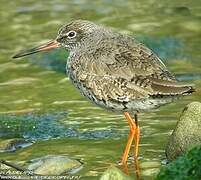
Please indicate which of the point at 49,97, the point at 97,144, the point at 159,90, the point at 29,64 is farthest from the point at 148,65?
the point at 29,64

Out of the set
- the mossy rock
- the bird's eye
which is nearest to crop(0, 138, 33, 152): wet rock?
the bird's eye

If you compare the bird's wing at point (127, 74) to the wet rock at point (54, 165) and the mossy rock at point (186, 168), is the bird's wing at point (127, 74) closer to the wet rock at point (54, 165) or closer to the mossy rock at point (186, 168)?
the wet rock at point (54, 165)

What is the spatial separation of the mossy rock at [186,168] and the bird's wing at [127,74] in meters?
1.04

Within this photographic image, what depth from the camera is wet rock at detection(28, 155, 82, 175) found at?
7461mm

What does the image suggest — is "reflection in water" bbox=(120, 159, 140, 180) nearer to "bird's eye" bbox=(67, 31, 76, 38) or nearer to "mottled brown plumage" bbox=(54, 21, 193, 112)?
"mottled brown plumage" bbox=(54, 21, 193, 112)

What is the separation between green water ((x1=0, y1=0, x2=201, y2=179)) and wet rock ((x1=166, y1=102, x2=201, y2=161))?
0.80 ft

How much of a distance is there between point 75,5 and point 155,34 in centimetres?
251

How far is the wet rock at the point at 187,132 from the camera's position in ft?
24.8

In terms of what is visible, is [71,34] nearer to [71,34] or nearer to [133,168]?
[71,34]

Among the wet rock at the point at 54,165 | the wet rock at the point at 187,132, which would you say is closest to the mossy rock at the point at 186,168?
the wet rock at the point at 187,132

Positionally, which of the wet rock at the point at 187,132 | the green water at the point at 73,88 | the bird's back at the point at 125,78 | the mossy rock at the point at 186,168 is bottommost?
the green water at the point at 73,88

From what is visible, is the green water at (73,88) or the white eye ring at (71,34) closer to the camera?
the green water at (73,88)

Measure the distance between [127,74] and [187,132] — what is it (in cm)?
79

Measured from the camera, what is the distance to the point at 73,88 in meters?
10.8
